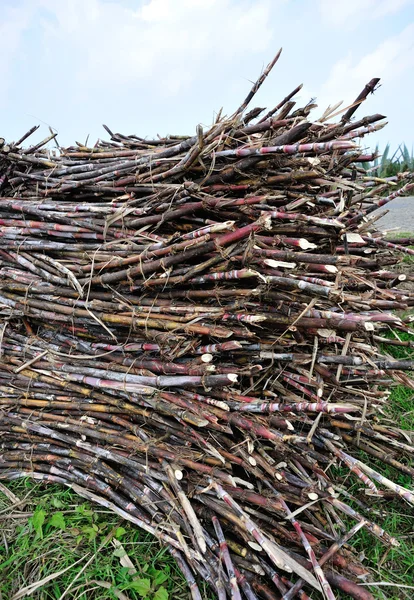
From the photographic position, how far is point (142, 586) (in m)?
1.70

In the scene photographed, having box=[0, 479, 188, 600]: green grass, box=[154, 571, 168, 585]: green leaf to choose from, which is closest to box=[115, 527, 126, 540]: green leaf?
box=[0, 479, 188, 600]: green grass

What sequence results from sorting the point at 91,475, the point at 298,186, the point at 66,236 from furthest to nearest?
the point at 66,236 → the point at 298,186 → the point at 91,475

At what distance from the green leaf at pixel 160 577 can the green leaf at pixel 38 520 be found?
0.57 metres

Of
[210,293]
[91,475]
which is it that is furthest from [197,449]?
[210,293]

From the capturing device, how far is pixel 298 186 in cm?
230

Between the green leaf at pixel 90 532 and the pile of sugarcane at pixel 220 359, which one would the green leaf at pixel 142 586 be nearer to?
the pile of sugarcane at pixel 220 359

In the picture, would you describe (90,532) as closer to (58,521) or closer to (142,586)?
(58,521)

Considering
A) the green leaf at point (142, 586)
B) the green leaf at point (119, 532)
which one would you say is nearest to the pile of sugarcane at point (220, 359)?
the green leaf at point (119, 532)

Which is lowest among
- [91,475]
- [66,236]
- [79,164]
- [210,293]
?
[91,475]

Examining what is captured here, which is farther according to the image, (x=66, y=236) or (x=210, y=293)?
(x=66, y=236)

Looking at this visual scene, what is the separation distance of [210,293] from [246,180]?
634 mm

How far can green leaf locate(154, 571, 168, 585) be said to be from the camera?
1739 millimetres

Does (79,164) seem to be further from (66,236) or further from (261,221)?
(261,221)

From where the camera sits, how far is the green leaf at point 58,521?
1.96 metres
